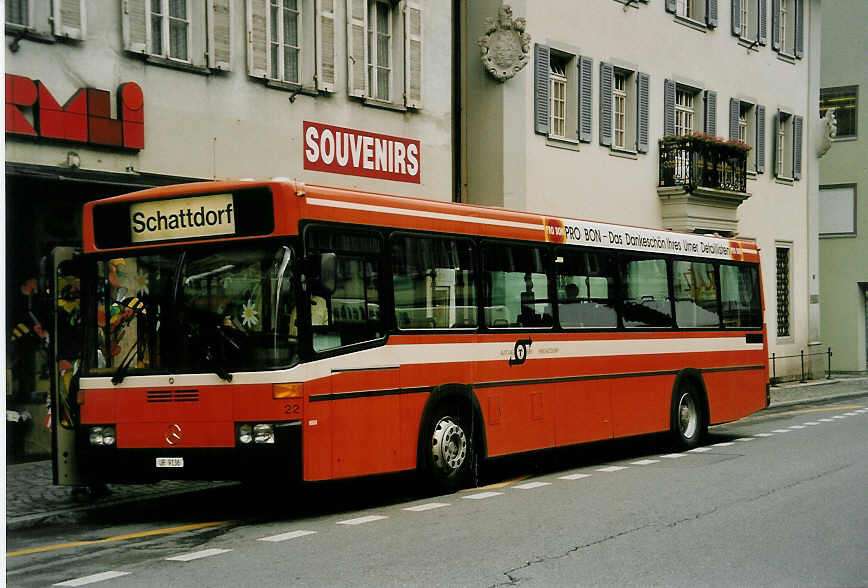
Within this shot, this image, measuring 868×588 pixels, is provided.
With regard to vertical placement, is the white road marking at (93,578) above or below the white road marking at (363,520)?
above

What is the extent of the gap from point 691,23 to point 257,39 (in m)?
15.1

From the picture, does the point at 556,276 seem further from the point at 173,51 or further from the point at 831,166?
the point at 831,166

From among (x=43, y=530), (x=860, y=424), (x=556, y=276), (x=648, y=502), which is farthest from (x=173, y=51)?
(x=860, y=424)

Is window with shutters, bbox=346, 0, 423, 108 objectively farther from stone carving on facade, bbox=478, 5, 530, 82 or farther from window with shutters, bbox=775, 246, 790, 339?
window with shutters, bbox=775, 246, 790, 339

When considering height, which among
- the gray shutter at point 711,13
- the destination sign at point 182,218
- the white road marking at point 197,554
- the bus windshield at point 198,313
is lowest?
the white road marking at point 197,554

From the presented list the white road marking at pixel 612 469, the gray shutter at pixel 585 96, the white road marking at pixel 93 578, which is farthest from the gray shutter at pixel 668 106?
the white road marking at pixel 93 578

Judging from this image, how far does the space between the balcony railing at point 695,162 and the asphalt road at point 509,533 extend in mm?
14620

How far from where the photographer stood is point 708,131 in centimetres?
3055

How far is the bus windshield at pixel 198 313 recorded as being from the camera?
10.3 metres

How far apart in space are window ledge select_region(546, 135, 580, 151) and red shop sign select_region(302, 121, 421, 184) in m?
4.59

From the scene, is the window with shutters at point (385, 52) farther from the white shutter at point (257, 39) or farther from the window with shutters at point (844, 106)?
the window with shutters at point (844, 106)

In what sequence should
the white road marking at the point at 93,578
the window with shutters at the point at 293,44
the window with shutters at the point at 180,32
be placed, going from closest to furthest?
the white road marking at the point at 93,578
the window with shutters at the point at 180,32
the window with shutters at the point at 293,44

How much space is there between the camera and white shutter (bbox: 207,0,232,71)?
17125 millimetres

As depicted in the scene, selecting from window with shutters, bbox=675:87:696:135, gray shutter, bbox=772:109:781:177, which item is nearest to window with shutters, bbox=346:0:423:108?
window with shutters, bbox=675:87:696:135
